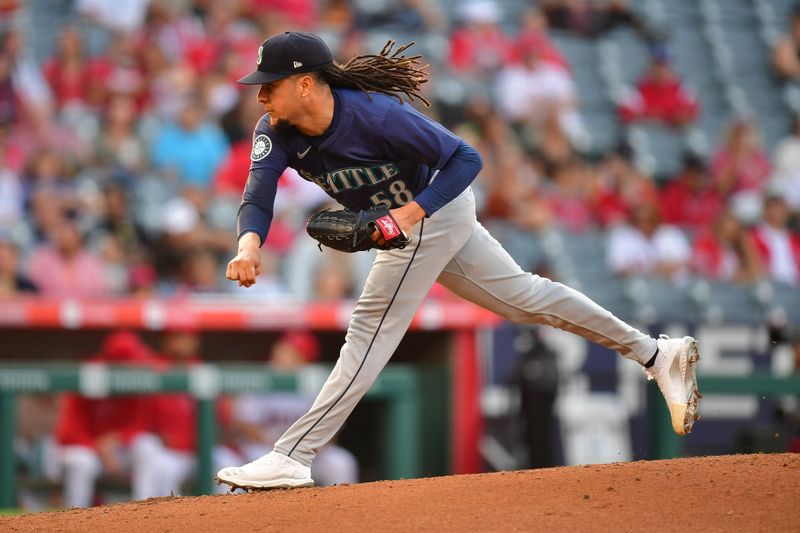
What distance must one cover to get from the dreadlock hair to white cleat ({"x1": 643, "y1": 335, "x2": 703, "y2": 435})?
1.46 m

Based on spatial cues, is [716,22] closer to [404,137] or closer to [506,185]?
[506,185]

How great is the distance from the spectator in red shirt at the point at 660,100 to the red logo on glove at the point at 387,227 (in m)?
8.00

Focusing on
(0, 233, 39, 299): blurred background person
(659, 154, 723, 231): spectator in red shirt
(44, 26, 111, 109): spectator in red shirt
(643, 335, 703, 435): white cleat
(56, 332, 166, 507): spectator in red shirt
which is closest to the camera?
(643, 335, 703, 435): white cleat

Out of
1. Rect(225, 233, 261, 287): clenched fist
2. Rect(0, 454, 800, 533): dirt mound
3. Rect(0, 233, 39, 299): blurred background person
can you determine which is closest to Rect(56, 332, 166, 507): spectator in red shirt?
Rect(0, 233, 39, 299): blurred background person

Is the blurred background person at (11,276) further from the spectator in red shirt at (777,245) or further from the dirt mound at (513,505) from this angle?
the spectator in red shirt at (777,245)

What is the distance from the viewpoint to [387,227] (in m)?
4.34

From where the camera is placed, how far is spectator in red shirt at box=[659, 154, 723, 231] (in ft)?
36.6

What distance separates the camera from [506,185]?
1012cm

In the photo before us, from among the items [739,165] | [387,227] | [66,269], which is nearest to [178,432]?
[66,269]

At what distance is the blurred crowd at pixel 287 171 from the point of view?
8.52m

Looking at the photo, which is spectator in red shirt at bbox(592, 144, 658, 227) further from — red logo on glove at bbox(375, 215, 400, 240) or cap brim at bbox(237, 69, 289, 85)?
cap brim at bbox(237, 69, 289, 85)

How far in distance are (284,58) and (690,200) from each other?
756 cm

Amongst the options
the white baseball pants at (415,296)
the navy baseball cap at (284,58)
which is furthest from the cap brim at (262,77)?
the white baseball pants at (415,296)

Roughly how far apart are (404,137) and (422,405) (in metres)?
3.96
